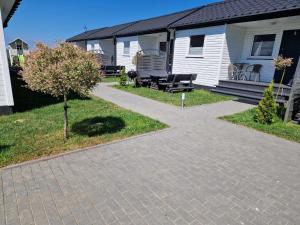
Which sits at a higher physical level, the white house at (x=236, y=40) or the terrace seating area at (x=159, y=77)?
the white house at (x=236, y=40)

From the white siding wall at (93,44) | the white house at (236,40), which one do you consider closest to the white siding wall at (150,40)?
the white house at (236,40)

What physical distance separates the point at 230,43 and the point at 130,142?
950 centimetres

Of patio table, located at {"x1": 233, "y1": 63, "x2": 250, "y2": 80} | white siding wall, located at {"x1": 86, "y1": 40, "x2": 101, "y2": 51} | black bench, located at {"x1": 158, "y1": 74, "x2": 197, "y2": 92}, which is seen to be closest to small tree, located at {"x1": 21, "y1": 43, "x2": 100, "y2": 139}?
black bench, located at {"x1": 158, "y1": 74, "x2": 197, "y2": 92}

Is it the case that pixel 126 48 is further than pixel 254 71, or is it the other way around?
pixel 126 48

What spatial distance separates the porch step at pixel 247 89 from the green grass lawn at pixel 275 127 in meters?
2.23

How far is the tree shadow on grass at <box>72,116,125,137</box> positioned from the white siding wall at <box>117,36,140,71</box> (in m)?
14.4

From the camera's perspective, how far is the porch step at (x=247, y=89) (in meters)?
9.09

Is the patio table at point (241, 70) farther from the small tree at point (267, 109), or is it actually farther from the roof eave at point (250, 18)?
the small tree at point (267, 109)

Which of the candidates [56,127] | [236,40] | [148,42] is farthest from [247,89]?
[148,42]

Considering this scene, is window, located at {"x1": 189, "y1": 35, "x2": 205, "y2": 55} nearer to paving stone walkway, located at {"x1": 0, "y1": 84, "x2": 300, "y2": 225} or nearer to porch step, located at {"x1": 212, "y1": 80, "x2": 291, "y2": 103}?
porch step, located at {"x1": 212, "y1": 80, "x2": 291, "y2": 103}

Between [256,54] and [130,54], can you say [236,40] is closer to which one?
[256,54]

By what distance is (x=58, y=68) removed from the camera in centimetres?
404

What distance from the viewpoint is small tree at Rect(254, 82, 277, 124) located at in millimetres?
6652

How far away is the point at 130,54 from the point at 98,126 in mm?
15867
